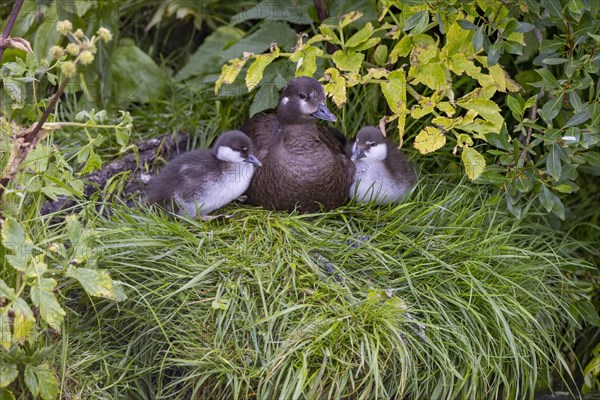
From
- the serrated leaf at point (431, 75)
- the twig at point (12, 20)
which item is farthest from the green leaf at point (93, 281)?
the serrated leaf at point (431, 75)

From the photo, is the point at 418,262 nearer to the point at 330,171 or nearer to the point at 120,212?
the point at 330,171

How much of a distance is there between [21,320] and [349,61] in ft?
6.13

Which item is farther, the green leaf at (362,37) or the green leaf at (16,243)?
the green leaf at (362,37)

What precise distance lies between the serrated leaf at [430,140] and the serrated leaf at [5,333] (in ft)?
5.90

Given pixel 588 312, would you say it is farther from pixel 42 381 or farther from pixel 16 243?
pixel 16 243

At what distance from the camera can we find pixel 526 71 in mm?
4535

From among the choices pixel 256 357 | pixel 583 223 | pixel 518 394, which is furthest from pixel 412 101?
pixel 256 357

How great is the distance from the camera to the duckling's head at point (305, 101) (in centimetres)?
384

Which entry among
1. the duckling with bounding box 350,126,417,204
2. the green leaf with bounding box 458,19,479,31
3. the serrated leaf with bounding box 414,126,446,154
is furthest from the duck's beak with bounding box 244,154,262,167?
the green leaf with bounding box 458,19,479,31

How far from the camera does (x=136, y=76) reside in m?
4.90

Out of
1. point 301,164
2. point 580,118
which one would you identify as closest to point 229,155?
point 301,164

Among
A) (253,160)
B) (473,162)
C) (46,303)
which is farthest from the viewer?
(253,160)

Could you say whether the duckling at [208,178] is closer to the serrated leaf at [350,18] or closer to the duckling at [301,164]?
the duckling at [301,164]

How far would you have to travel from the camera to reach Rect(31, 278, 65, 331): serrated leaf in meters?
2.73
